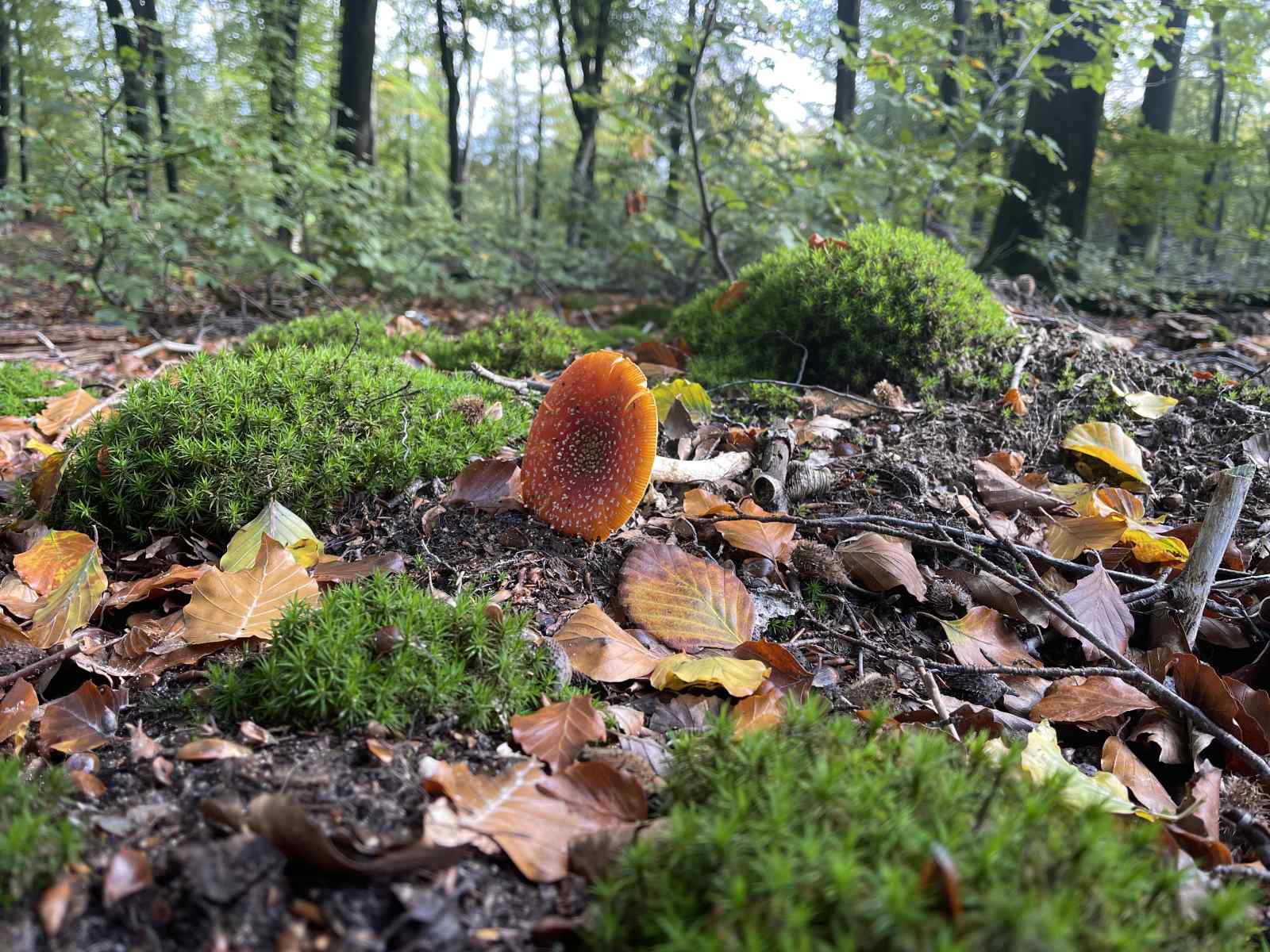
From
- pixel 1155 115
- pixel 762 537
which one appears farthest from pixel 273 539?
pixel 1155 115

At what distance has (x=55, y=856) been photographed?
1.13 meters

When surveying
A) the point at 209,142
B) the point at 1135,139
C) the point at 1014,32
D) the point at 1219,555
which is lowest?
the point at 1219,555

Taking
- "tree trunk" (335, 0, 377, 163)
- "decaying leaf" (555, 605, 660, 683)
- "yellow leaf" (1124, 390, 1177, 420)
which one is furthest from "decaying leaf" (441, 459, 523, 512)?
"tree trunk" (335, 0, 377, 163)

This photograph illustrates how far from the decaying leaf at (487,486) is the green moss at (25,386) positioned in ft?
9.57

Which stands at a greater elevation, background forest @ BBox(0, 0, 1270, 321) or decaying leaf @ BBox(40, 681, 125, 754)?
background forest @ BBox(0, 0, 1270, 321)

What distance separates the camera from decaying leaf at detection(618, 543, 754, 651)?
216cm

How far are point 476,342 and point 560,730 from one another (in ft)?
12.0

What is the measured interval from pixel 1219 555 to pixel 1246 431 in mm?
1931

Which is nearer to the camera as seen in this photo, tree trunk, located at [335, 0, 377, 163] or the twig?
the twig

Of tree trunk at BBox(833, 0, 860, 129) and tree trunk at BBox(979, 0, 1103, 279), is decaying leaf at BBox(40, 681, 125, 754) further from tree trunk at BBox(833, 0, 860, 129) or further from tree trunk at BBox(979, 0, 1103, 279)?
tree trunk at BBox(833, 0, 860, 129)

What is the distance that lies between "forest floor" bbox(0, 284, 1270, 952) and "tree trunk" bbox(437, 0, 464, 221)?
12.8m

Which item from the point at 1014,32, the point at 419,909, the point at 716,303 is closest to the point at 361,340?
the point at 716,303

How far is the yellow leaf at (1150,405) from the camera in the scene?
12.7 ft

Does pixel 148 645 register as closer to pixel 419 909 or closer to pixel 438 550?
pixel 438 550
